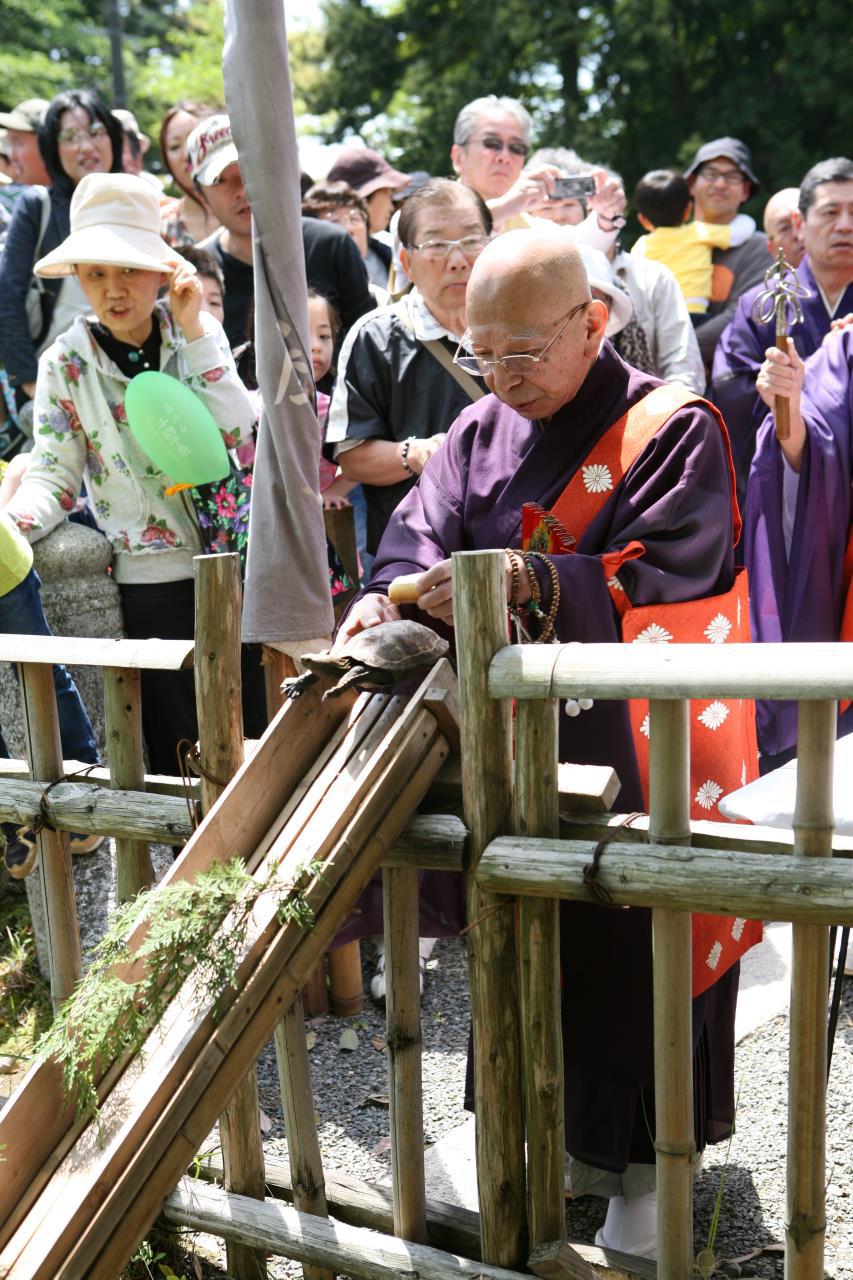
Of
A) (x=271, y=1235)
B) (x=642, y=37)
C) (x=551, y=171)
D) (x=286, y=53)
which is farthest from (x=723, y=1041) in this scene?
(x=642, y=37)

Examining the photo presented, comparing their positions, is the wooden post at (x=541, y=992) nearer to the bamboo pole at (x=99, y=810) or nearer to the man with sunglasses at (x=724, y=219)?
the bamboo pole at (x=99, y=810)

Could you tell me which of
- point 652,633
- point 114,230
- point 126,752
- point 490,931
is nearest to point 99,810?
point 126,752

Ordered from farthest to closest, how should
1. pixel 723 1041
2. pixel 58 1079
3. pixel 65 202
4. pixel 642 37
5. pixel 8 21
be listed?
pixel 8 21 < pixel 642 37 < pixel 65 202 < pixel 723 1041 < pixel 58 1079

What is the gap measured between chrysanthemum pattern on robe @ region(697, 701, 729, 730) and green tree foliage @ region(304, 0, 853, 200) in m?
16.5

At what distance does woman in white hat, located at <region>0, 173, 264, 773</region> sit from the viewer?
3.56 metres

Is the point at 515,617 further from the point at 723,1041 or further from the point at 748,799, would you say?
the point at 723,1041

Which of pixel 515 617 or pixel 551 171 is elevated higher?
pixel 551 171

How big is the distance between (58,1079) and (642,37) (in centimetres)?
1956

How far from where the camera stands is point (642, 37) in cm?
1891

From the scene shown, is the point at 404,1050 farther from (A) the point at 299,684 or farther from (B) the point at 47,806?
(B) the point at 47,806

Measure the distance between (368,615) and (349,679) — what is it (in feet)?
1.17

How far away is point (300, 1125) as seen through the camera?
8.02 feet

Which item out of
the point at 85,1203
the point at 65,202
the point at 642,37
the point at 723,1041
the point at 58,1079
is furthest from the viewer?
the point at 642,37

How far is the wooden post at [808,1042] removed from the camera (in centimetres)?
191
